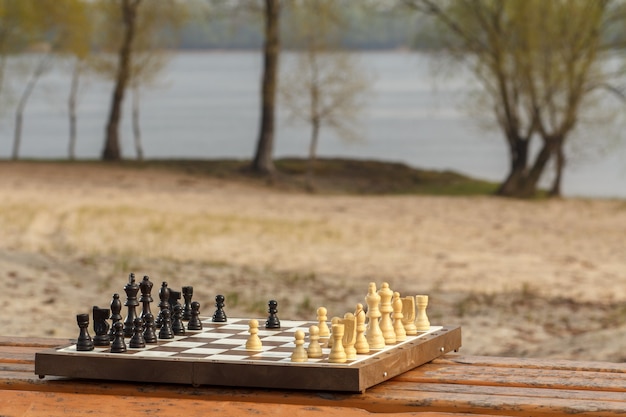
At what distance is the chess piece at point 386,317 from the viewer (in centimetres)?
420

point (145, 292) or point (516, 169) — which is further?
point (516, 169)

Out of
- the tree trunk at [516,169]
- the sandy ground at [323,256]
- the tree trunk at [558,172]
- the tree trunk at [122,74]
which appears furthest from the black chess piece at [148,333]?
the tree trunk at [122,74]

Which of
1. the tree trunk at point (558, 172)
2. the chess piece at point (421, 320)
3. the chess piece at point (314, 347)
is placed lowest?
the chess piece at point (314, 347)

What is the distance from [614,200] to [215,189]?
30.5 feet

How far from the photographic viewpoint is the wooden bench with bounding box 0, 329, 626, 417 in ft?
12.1

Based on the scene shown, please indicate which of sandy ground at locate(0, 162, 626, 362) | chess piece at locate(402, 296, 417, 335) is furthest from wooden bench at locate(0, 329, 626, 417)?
sandy ground at locate(0, 162, 626, 362)

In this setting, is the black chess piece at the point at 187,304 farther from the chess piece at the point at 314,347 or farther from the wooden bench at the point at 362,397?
the chess piece at the point at 314,347

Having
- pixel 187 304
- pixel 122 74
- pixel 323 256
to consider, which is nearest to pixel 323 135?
pixel 122 74

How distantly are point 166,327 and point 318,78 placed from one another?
27849mm

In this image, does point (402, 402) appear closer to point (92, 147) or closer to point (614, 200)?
point (614, 200)

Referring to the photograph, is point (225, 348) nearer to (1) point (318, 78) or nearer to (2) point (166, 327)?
(2) point (166, 327)

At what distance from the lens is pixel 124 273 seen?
12727 millimetres

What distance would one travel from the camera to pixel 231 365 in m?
3.80

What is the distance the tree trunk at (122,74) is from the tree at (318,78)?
417 cm
